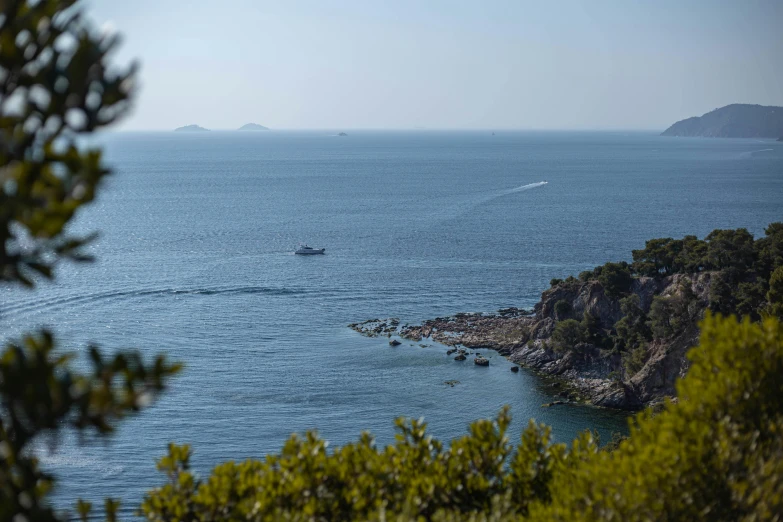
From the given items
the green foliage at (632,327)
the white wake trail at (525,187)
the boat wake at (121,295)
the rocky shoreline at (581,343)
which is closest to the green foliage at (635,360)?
the rocky shoreline at (581,343)

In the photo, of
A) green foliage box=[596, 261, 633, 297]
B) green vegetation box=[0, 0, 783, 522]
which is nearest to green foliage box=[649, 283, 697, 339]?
green foliage box=[596, 261, 633, 297]

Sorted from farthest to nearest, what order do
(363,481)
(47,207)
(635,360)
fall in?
(635,360) → (363,481) → (47,207)

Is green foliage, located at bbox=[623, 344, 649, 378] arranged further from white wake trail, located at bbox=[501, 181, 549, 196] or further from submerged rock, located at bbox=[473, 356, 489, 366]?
white wake trail, located at bbox=[501, 181, 549, 196]

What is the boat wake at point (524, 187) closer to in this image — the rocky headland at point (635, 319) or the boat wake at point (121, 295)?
the boat wake at point (121, 295)

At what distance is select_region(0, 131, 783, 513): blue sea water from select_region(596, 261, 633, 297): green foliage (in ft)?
34.8

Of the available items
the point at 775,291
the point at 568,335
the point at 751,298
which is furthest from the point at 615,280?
the point at 775,291

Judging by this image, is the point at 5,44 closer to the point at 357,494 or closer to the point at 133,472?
the point at 357,494

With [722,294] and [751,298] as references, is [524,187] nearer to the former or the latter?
[722,294]

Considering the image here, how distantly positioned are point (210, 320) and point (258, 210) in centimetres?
7018

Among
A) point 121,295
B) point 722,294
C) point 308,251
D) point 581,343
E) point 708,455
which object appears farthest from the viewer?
point 308,251

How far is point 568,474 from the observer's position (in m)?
14.0

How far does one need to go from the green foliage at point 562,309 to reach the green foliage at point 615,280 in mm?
3496

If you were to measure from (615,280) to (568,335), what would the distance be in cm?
608

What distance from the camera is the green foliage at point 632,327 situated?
191 feet
